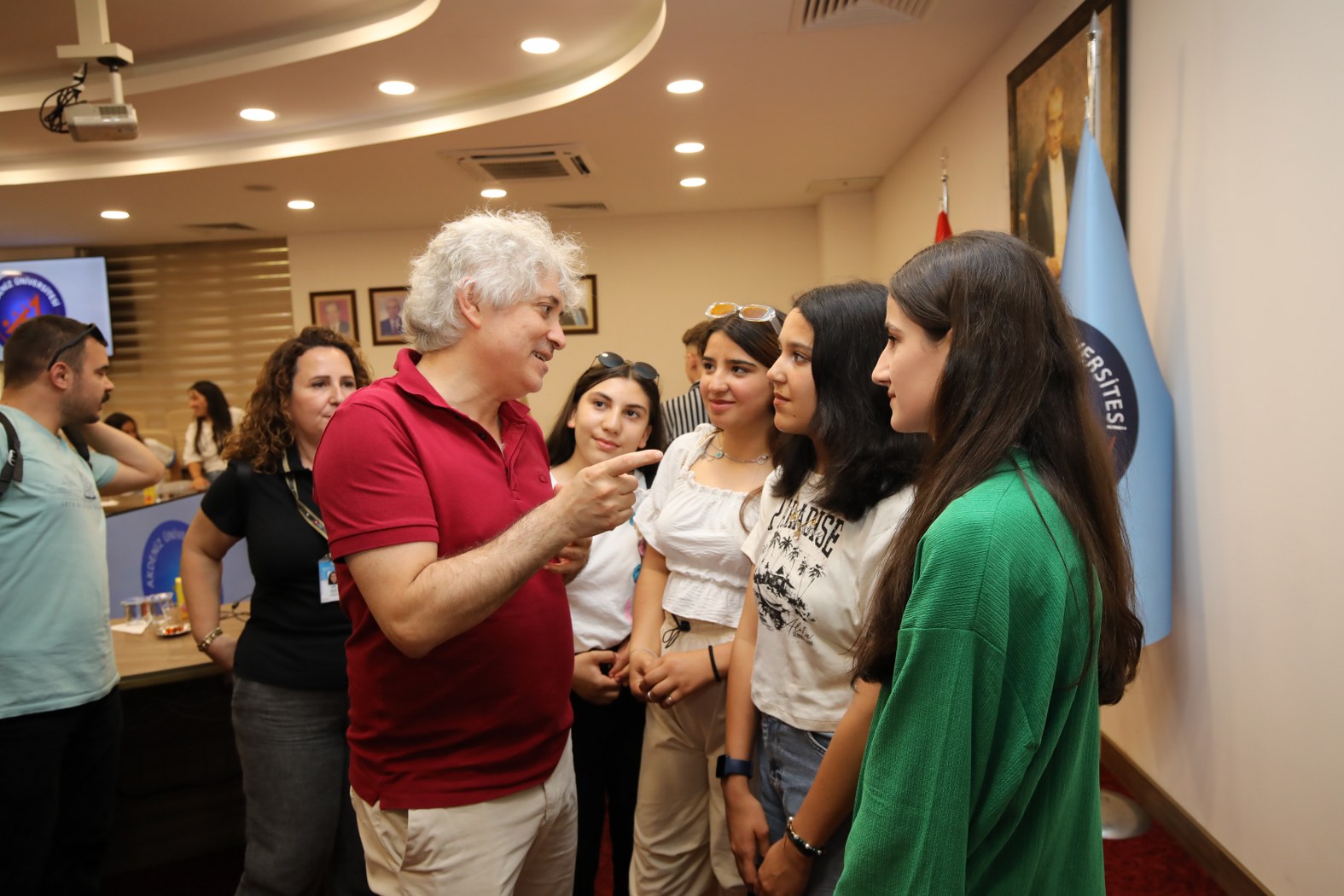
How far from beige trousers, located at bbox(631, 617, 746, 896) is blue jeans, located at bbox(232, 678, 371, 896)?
0.68 meters

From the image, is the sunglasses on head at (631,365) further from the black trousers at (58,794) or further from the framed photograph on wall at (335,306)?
the framed photograph on wall at (335,306)

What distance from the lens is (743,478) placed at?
75.6 inches

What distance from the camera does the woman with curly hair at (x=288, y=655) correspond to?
1896mm

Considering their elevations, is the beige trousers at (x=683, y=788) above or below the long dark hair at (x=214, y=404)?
below

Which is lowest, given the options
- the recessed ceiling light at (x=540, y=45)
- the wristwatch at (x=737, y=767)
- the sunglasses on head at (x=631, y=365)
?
the wristwatch at (x=737, y=767)

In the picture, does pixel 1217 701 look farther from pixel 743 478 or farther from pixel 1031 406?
pixel 1031 406

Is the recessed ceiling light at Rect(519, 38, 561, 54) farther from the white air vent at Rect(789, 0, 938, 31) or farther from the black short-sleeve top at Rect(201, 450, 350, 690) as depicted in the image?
the black short-sleeve top at Rect(201, 450, 350, 690)

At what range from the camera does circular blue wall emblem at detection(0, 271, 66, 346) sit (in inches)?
303

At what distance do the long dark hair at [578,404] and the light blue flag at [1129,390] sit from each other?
3.98 feet

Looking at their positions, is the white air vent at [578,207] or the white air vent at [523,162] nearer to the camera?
the white air vent at [523,162]

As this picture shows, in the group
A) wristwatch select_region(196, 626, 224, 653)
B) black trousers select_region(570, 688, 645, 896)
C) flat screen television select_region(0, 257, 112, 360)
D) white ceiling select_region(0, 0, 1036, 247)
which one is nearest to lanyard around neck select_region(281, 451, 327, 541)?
wristwatch select_region(196, 626, 224, 653)

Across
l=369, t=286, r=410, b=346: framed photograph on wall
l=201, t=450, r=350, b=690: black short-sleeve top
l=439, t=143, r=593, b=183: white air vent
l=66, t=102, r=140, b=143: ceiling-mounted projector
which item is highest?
l=439, t=143, r=593, b=183: white air vent

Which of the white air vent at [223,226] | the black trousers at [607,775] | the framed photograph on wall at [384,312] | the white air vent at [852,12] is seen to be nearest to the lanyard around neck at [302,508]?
the black trousers at [607,775]

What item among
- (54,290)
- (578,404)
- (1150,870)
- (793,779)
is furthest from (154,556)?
(54,290)
